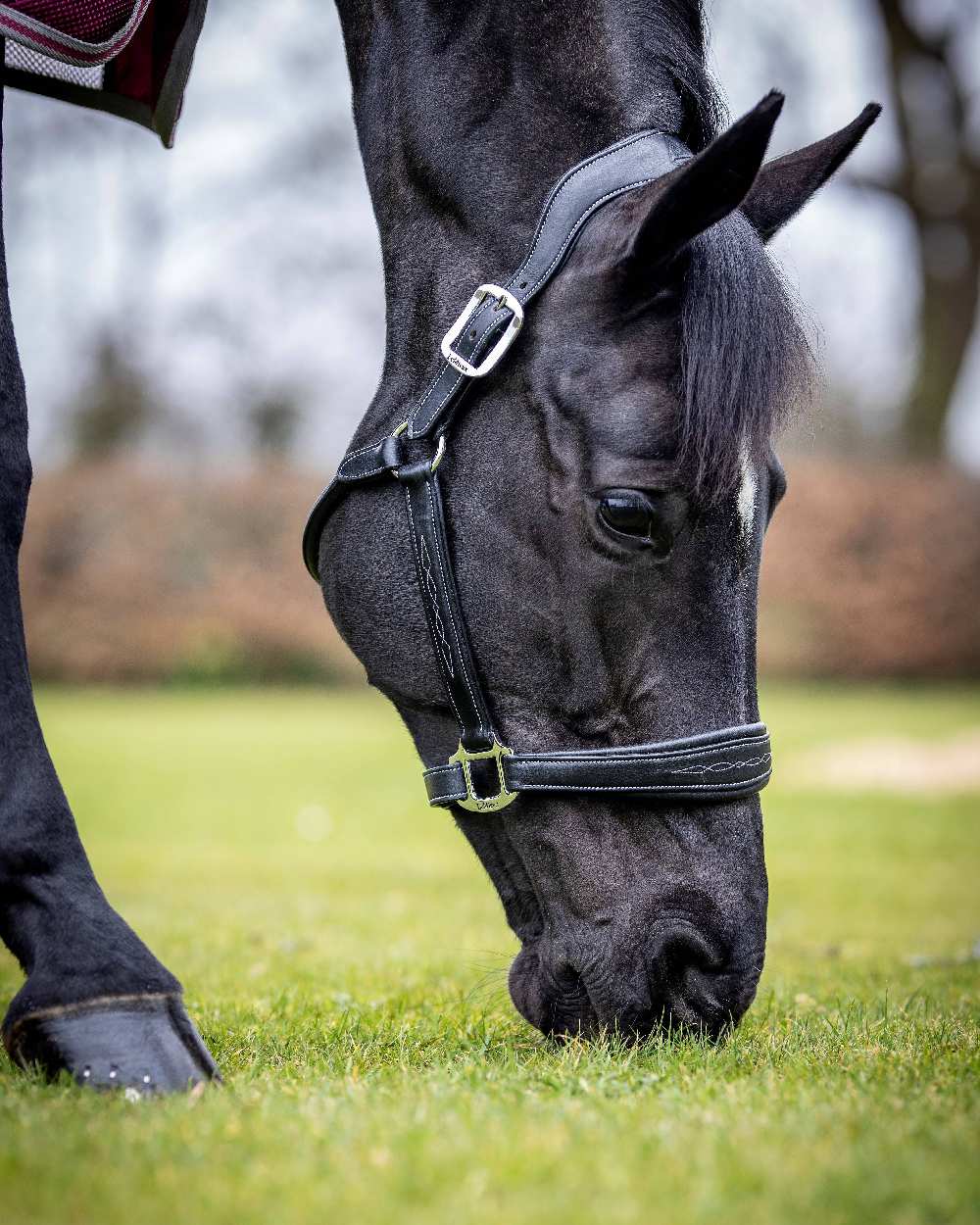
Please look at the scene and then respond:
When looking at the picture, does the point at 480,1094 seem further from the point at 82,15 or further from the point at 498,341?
the point at 82,15

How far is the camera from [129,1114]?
176 centimetres

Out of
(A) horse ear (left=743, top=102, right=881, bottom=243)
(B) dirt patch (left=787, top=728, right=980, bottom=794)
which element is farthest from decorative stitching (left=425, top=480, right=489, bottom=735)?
(B) dirt patch (left=787, top=728, right=980, bottom=794)

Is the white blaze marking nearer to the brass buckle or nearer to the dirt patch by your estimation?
the brass buckle

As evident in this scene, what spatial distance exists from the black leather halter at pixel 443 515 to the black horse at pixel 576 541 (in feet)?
0.13

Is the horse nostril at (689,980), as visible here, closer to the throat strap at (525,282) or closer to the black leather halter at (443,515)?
the black leather halter at (443,515)

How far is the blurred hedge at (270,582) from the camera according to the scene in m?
19.9

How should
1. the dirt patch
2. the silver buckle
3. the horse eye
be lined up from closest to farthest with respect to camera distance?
the horse eye → the silver buckle → the dirt patch

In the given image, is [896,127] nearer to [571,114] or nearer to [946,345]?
[946,345]

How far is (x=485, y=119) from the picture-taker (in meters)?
2.53

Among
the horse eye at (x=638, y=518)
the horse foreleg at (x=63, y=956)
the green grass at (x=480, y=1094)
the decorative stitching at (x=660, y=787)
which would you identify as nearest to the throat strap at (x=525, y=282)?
the horse eye at (x=638, y=518)

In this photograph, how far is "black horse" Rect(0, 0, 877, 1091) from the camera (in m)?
2.11

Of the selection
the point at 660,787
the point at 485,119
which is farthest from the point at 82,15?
the point at 660,787

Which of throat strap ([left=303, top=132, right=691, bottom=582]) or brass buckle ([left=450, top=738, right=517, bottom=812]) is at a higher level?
throat strap ([left=303, top=132, right=691, bottom=582])

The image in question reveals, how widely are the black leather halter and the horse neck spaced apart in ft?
0.31
